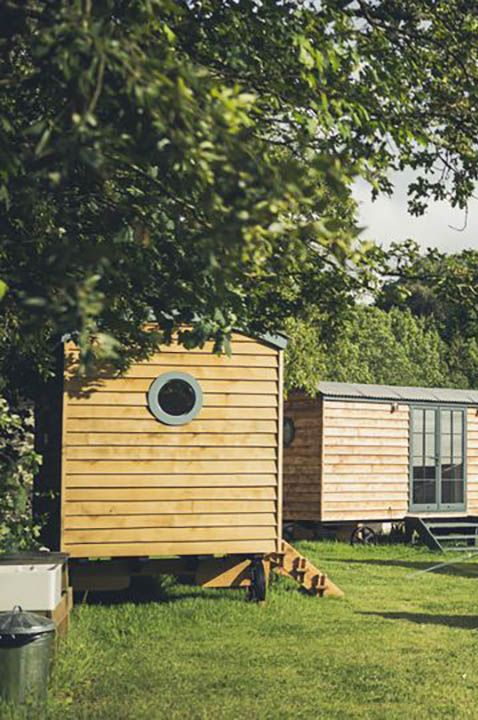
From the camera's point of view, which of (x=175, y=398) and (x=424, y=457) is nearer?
(x=175, y=398)

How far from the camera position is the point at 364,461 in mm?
23344

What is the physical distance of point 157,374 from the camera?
13.8 meters

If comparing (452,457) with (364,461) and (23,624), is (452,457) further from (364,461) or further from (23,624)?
(23,624)

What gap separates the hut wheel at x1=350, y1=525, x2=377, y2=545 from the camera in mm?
23156

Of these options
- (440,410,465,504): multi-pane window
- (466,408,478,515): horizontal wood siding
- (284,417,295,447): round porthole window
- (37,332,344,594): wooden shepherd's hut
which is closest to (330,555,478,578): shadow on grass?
(284,417,295,447): round porthole window

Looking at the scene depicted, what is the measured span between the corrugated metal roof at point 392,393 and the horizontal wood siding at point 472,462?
386mm

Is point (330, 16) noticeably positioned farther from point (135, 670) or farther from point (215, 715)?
point (135, 670)

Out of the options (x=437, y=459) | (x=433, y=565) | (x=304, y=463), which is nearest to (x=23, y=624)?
(x=433, y=565)

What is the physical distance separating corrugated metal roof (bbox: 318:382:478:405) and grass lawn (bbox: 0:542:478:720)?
283 inches

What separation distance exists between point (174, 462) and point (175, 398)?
862mm

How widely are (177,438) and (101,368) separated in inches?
49.8

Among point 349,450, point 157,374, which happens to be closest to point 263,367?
point 157,374

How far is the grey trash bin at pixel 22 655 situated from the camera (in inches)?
324

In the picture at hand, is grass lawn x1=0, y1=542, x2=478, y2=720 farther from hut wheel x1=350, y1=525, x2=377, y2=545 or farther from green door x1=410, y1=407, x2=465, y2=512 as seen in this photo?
green door x1=410, y1=407, x2=465, y2=512
